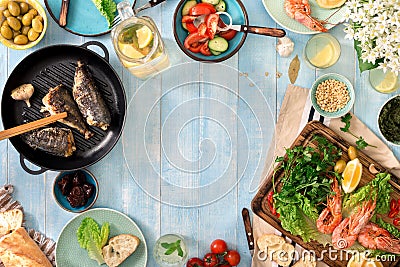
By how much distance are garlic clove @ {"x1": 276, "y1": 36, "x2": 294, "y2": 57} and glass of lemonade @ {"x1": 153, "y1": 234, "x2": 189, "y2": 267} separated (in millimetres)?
929

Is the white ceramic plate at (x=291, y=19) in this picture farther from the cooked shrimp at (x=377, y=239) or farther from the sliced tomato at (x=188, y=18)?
the cooked shrimp at (x=377, y=239)

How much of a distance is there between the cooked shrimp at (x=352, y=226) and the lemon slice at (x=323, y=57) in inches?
24.8

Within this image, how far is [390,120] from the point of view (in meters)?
2.37

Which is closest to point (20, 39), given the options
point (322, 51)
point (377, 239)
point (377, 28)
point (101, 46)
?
point (101, 46)

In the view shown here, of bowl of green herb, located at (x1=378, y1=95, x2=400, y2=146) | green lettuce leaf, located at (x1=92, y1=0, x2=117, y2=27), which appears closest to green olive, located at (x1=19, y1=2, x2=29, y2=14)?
green lettuce leaf, located at (x1=92, y1=0, x2=117, y2=27)

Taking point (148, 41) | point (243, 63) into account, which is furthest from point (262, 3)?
point (148, 41)

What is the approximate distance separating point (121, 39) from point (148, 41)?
0.36ft

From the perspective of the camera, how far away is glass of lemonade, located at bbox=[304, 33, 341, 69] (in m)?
2.38

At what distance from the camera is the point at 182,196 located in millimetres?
2400

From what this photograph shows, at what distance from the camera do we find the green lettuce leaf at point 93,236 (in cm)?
237

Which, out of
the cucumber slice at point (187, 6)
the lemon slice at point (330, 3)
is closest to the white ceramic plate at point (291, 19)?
the lemon slice at point (330, 3)

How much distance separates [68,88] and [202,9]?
0.67 metres

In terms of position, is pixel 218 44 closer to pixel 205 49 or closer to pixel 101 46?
pixel 205 49

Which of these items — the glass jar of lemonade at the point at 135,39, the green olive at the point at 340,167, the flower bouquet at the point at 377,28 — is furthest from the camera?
the green olive at the point at 340,167
